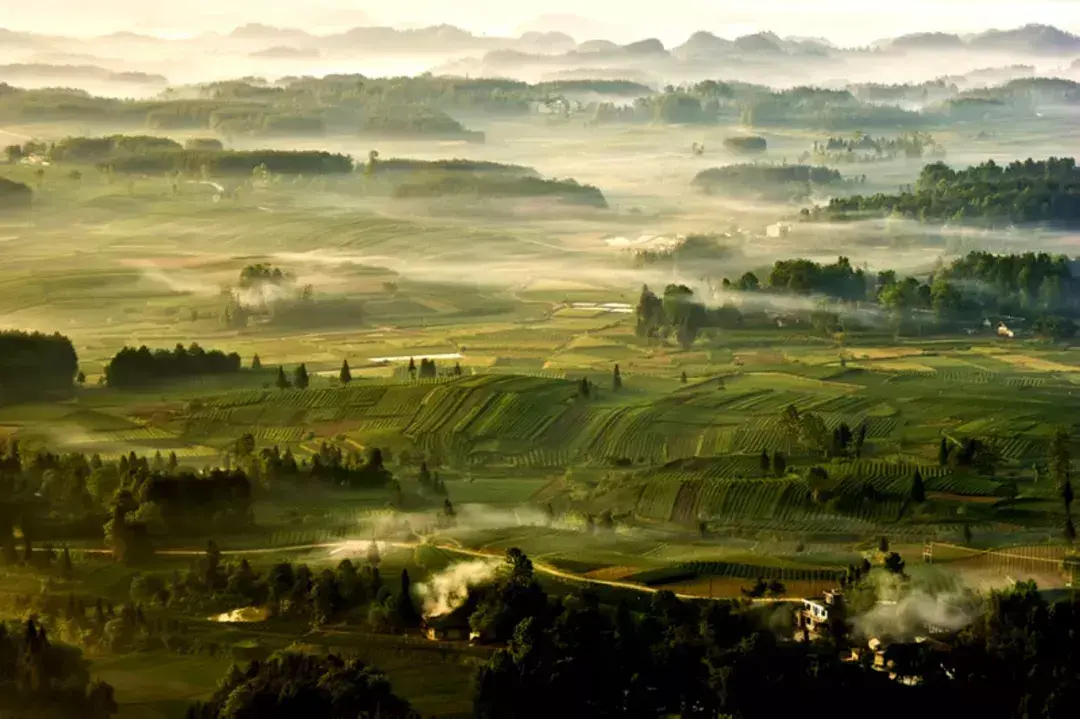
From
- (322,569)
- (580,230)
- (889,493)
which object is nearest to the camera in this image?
(322,569)

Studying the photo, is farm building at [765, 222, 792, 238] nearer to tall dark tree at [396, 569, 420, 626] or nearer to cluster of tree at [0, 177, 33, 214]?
cluster of tree at [0, 177, 33, 214]

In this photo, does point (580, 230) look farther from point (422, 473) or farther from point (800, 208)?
point (422, 473)

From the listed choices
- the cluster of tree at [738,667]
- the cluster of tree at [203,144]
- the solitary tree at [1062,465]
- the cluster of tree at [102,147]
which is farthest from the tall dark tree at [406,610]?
the cluster of tree at [203,144]

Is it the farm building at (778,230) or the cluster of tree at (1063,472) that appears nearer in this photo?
the cluster of tree at (1063,472)

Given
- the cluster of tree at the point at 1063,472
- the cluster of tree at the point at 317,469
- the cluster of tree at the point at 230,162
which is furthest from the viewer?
the cluster of tree at the point at 230,162

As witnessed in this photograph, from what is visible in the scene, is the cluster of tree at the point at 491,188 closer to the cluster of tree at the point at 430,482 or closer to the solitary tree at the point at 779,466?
the cluster of tree at the point at 430,482

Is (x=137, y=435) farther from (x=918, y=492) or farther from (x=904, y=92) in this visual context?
(x=904, y=92)

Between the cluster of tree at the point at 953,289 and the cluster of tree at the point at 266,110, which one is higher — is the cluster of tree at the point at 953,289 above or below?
below

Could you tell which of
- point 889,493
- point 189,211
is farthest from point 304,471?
point 189,211
